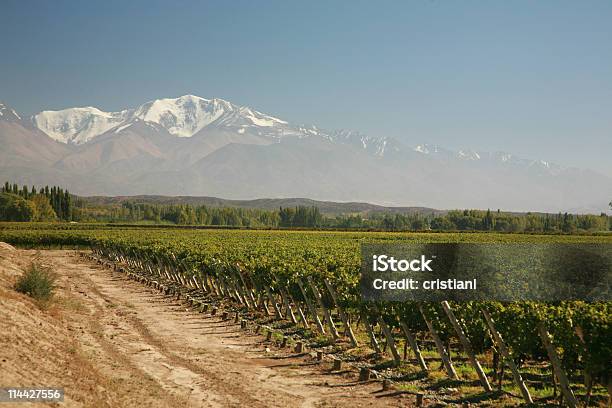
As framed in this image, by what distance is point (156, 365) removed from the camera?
49.9ft

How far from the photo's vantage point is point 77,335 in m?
18.1

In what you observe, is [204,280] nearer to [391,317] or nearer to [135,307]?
[135,307]

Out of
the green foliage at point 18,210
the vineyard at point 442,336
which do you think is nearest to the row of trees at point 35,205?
the green foliage at point 18,210

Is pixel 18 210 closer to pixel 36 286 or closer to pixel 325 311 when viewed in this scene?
pixel 36 286

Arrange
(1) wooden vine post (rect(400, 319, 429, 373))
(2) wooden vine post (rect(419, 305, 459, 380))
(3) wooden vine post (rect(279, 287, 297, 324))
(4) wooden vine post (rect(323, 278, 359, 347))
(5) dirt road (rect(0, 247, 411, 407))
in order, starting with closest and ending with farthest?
1. (5) dirt road (rect(0, 247, 411, 407))
2. (2) wooden vine post (rect(419, 305, 459, 380))
3. (1) wooden vine post (rect(400, 319, 429, 373))
4. (4) wooden vine post (rect(323, 278, 359, 347))
5. (3) wooden vine post (rect(279, 287, 297, 324))

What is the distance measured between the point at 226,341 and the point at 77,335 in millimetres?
4580

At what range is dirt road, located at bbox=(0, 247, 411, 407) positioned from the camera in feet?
39.8

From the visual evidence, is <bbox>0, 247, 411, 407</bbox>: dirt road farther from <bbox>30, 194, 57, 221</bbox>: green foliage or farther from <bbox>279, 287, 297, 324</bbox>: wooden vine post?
<bbox>30, 194, 57, 221</bbox>: green foliage

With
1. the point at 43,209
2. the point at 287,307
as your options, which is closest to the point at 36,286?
the point at 287,307

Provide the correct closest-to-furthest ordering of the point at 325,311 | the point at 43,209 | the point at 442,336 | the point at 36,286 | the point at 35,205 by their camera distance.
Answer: the point at 442,336 → the point at 325,311 → the point at 36,286 → the point at 35,205 → the point at 43,209

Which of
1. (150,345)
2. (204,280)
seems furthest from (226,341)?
(204,280)

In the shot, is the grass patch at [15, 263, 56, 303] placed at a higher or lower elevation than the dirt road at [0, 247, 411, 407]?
higher

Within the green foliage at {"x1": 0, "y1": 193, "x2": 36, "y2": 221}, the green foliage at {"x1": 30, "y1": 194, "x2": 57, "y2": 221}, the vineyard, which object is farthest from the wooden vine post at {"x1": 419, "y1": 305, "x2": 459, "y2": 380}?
the green foliage at {"x1": 30, "y1": 194, "x2": 57, "y2": 221}

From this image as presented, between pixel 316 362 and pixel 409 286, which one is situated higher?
pixel 409 286
